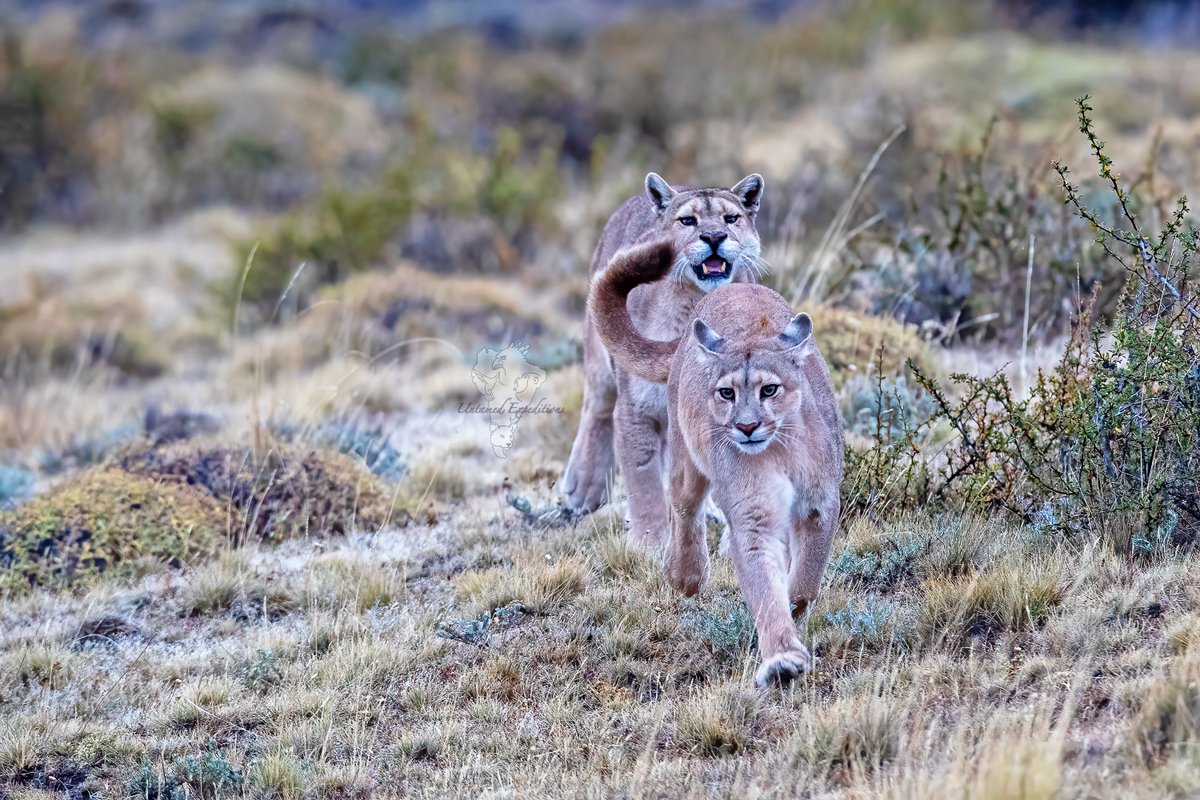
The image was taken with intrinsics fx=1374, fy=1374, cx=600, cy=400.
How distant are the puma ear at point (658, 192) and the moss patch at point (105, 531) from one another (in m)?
3.30

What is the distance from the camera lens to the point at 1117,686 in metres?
4.96

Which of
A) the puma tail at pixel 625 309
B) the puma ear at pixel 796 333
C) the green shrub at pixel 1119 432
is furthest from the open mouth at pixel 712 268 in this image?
the puma ear at pixel 796 333

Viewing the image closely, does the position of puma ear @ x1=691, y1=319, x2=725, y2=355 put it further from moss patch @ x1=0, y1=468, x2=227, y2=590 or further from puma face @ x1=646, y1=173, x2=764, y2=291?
moss patch @ x1=0, y1=468, x2=227, y2=590

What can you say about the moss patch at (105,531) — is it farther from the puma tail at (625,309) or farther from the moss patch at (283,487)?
the puma tail at (625,309)

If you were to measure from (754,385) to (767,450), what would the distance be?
0.29 metres

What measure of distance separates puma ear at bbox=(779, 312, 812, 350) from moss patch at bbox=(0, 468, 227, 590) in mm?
4145

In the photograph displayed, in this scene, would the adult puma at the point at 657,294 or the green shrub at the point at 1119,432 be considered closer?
the green shrub at the point at 1119,432

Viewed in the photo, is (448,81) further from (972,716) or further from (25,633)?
(972,716)

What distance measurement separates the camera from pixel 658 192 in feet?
24.1

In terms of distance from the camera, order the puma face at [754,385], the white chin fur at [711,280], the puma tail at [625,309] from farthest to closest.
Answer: the white chin fur at [711,280], the puma tail at [625,309], the puma face at [754,385]

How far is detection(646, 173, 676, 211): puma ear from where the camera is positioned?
23.8 feet

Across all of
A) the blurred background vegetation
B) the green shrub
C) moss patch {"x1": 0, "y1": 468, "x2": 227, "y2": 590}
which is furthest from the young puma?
moss patch {"x1": 0, "y1": 468, "x2": 227, "y2": 590}

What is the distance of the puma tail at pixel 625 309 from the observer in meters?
6.41

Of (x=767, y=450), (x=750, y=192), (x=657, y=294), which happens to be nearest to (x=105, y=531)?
(x=657, y=294)
